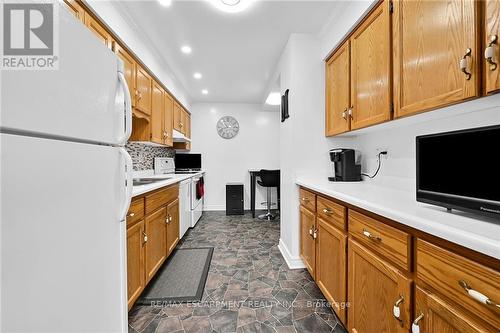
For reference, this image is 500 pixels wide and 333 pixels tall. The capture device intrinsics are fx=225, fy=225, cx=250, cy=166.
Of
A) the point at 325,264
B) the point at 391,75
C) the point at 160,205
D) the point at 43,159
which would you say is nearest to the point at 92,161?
the point at 43,159

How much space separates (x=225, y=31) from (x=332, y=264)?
234 cm

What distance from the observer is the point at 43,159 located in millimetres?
622

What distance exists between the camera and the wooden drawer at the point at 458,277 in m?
0.58

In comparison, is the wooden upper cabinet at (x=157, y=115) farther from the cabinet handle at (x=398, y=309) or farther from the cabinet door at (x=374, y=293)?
the cabinet handle at (x=398, y=309)

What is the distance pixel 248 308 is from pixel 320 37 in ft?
8.62

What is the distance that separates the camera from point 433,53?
1.10 metres

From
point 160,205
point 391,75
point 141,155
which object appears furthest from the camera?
point 141,155

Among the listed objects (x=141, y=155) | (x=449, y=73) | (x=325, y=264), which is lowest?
(x=325, y=264)

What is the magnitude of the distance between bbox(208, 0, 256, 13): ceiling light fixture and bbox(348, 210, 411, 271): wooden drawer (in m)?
1.84

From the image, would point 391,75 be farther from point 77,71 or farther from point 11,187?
point 11,187

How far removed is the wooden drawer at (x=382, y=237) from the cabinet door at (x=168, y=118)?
2.84m

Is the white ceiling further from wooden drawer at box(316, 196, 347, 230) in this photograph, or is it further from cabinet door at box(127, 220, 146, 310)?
cabinet door at box(127, 220, 146, 310)

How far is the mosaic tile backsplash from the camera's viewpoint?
9.80 ft

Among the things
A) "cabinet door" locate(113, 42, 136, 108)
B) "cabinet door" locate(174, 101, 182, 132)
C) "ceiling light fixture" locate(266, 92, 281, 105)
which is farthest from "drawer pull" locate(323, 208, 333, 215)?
"cabinet door" locate(174, 101, 182, 132)
